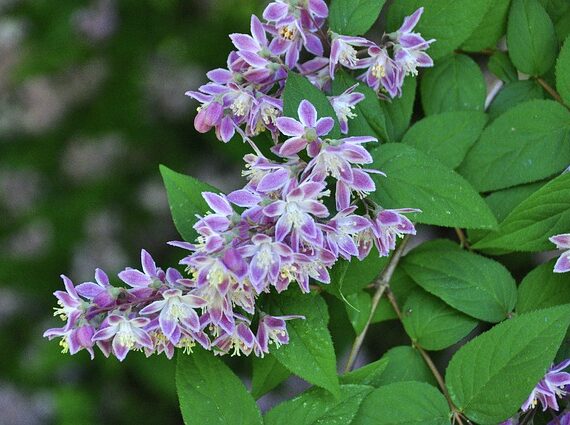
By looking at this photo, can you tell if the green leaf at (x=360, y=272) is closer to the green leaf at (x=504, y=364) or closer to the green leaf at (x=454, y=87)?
the green leaf at (x=504, y=364)

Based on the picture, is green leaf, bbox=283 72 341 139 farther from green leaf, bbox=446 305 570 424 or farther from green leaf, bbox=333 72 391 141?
green leaf, bbox=446 305 570 424

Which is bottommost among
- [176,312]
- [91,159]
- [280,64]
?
[91,159]

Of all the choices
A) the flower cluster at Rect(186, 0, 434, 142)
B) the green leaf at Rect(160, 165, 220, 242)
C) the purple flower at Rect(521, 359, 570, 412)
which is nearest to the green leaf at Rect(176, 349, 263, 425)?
the green leaf at Rect(160, 165, 220, 242)

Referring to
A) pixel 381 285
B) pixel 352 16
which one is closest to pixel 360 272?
pixel 381 285

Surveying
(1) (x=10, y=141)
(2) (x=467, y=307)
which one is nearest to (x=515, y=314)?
(2) (x=467, y=307)

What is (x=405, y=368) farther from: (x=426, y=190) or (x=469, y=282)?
(x=426, y=190)

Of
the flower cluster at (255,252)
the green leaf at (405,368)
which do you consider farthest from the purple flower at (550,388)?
the flower cluster at (255,252)
